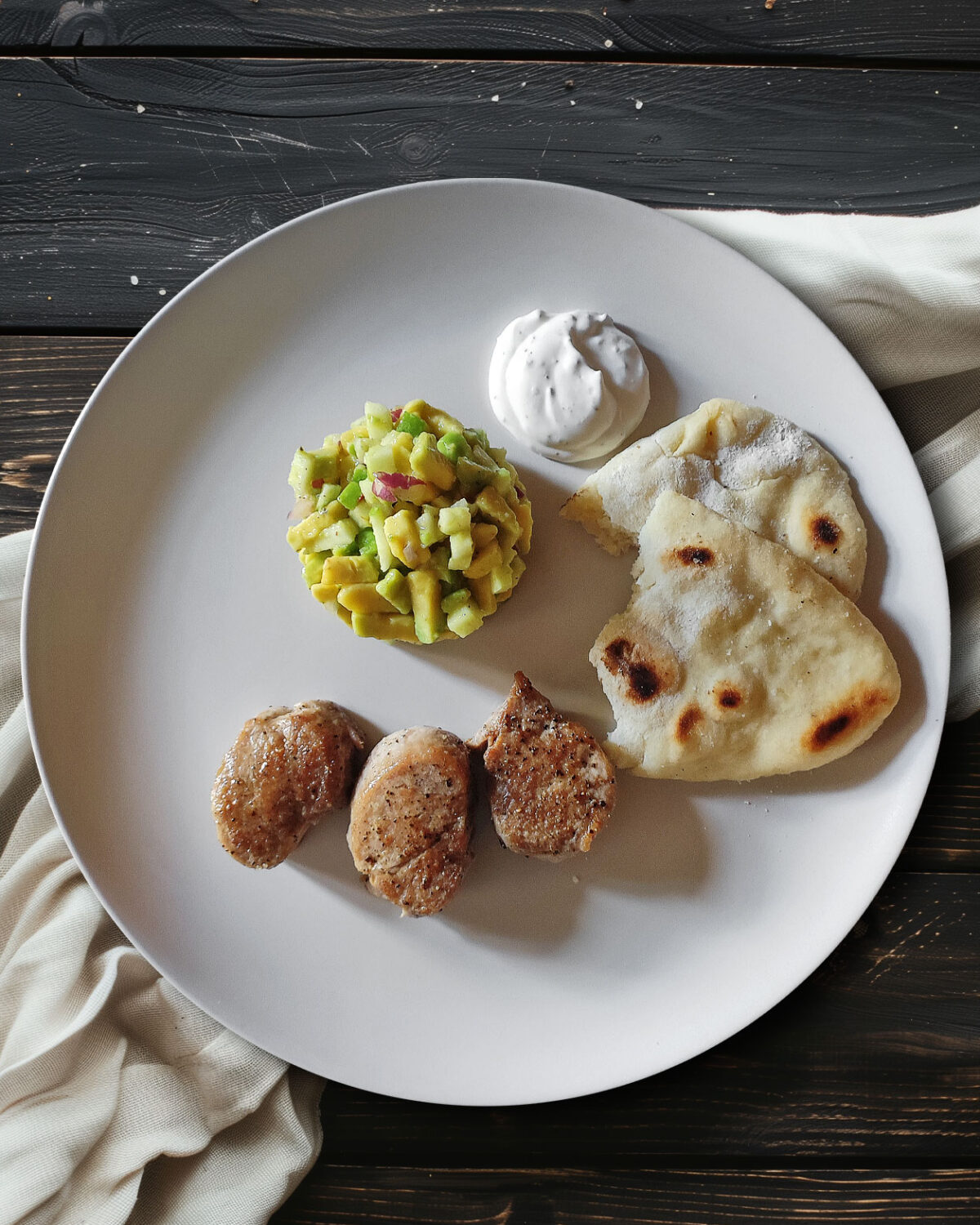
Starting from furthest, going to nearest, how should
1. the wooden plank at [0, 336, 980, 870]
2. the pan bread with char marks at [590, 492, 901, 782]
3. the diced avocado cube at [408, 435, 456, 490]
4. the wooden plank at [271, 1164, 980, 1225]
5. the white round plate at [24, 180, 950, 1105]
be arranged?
the wooden plank at [0, 336, 980, 870], the wooden plank at [271, 1164, 980, 1225], the white round plate at [24, 180, 950, 1105], the pan bread with char marks at [590, 492, 901, 782], the diced avocado cube at [408, 435, 456, 490]

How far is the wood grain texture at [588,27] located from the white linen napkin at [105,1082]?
208cm

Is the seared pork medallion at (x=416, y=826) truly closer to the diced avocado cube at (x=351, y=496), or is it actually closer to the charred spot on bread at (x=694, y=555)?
the diced avocado cube at (x=351, y=496)

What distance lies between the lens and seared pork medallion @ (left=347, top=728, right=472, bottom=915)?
2156 mm

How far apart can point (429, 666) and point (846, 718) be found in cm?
110

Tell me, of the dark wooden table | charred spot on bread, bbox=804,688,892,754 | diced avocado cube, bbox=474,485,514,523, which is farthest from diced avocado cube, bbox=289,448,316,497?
charred spot on bread, bbox=804,688,892,754

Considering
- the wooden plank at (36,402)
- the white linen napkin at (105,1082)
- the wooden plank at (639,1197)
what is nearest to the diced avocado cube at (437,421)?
the wooden plank at (36,402)

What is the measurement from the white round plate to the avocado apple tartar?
233 millimetres

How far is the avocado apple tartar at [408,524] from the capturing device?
2029 millimetres

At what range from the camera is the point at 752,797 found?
2.34 meters

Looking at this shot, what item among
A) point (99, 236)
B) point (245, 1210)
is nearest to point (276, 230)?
point (99, 236)

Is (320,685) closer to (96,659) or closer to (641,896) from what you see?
(96,659)

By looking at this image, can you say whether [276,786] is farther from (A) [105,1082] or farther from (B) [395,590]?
(A) [105,1082]

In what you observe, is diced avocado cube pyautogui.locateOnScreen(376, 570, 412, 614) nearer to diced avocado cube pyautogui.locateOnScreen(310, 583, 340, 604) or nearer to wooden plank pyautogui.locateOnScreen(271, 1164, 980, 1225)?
diced avocado cube pyautogui.locateOnScreen(310, 583, 340, 604)

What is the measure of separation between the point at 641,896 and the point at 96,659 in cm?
165
